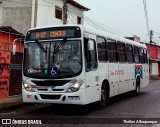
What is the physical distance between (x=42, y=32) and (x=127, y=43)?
19.7ft

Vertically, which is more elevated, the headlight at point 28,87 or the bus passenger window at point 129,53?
the bus passenger window at point 129,53

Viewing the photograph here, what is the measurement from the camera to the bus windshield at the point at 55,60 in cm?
1109

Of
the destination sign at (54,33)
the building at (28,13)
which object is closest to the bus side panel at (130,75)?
the destination sign at (54,33)

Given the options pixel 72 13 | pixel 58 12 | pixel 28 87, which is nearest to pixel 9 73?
pixel 28 87

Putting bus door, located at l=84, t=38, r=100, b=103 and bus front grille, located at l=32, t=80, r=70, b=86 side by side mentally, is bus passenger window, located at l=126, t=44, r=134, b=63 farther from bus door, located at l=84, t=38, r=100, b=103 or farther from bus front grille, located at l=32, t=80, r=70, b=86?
bus front grille, located at l=32, t=80, r=70, b=86

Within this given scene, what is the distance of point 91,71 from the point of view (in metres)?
11.6

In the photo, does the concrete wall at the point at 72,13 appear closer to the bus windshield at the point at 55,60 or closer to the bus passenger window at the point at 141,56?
the bus passenger window at the point at 141,56

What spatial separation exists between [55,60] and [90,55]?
3.80ft

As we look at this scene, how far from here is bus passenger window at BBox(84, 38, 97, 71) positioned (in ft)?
37.1

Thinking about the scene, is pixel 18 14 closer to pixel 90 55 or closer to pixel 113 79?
pixel 113 79

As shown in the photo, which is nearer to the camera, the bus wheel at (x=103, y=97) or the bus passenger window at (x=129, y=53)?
the bus wheel at (x=103, y=97)

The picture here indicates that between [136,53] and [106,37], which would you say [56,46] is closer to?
[106,37]

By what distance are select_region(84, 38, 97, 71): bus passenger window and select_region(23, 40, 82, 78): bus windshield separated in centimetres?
28

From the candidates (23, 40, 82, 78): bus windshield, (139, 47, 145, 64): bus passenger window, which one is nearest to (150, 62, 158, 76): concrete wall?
(139, 47, 145, 64): bus passenger window
